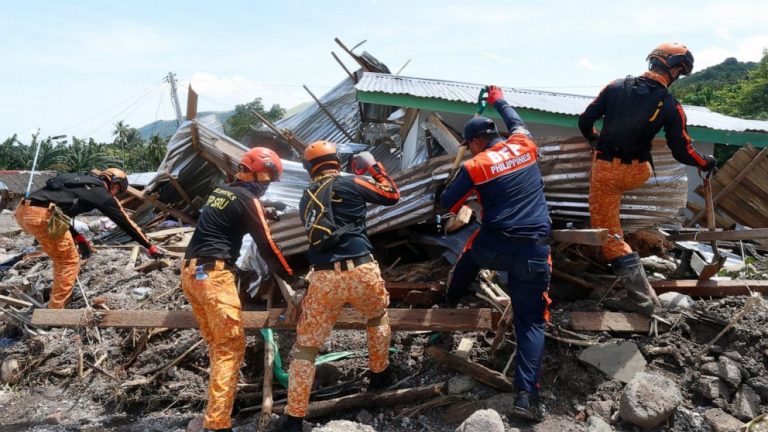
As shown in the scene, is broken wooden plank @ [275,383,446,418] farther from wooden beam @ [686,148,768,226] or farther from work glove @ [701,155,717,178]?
wooden beam @ [686,148,768,226]

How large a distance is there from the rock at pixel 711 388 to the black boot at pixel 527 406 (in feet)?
4.18

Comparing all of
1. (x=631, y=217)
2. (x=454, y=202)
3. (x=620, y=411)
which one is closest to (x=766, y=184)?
(x=631, y=217)

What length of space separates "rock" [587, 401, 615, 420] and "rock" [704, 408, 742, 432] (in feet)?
2.08

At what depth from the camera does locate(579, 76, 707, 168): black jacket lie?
4.04 m

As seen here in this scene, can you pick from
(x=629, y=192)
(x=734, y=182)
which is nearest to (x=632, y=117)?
(x=629, y=192)

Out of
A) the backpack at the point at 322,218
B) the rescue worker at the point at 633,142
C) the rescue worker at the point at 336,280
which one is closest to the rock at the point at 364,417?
the rescue worker at the point at 336,280

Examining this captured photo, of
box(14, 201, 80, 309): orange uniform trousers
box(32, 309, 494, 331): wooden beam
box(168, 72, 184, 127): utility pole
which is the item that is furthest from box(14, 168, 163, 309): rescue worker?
box(168, 72, 184, 127): utility pole

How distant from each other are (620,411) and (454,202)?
6.30ft

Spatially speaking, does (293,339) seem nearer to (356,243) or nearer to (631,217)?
(356,243)

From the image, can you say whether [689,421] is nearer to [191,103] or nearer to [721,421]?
[721,421]

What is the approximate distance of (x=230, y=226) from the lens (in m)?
4.04

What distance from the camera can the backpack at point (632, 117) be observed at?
159 inches

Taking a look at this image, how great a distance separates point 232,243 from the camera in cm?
410

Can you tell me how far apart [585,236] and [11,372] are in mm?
6085
